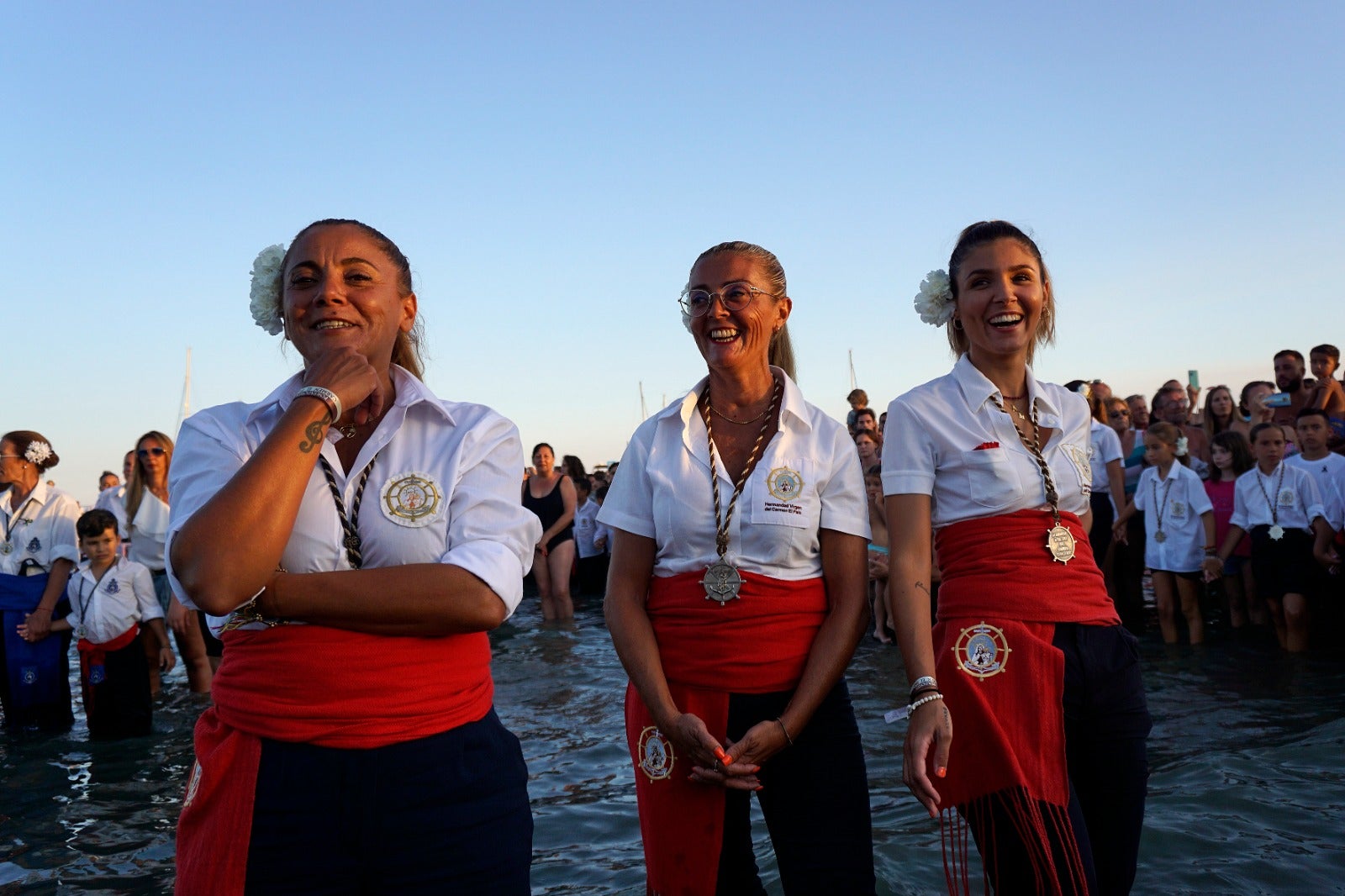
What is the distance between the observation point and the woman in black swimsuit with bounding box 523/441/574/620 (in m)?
12.6

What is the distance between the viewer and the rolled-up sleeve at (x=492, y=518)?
219cm

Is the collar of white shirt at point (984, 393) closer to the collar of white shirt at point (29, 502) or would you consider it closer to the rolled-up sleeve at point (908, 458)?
the rolled-up sleeve at point (908, 458)

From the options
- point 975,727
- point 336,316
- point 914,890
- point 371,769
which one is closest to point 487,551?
point 371,769

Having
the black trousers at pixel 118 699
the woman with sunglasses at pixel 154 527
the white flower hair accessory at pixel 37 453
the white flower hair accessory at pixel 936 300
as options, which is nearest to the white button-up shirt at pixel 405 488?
the white flower hair accessory at pixel 936 300

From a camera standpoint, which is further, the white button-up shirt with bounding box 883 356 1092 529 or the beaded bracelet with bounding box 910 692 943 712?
the white button-up shirt with bounding box 883 356 1092 529

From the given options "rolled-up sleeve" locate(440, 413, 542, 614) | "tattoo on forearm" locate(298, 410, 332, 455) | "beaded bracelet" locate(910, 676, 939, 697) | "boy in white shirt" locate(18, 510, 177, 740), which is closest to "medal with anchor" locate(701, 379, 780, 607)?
"beaded bracelet" locate(910, 676, 939, 697)

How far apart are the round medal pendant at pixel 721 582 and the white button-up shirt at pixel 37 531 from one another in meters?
6.86

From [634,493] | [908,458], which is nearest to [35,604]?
[634,493]

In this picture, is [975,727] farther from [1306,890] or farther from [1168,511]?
[1168,511]

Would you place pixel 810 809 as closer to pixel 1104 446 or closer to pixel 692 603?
pixel 692 603

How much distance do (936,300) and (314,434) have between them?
208 centimetres

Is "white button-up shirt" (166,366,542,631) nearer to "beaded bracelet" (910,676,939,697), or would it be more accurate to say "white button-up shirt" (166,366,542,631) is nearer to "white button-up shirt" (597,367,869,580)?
"white button-up shirt" (597,367,869,580)

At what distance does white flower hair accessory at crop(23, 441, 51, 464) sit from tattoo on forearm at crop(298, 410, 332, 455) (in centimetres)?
756

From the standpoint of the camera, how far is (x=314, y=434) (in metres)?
2.08
